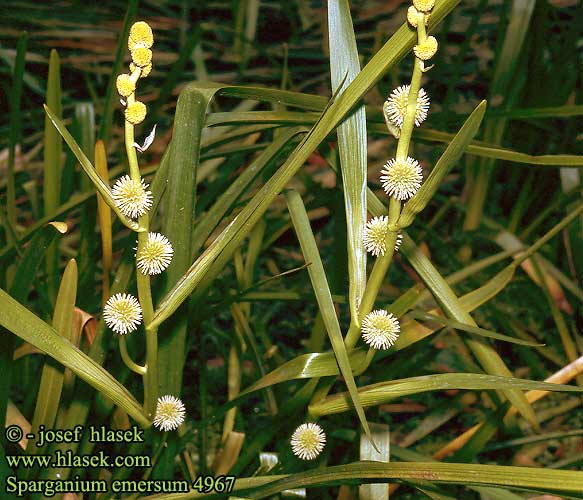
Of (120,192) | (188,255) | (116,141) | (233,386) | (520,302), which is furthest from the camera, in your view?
(116,141)

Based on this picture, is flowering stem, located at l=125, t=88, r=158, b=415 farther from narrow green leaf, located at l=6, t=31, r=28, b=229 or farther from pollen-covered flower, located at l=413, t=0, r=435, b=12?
narrow green leaf, located at l=6, t=31, r=28, b=229

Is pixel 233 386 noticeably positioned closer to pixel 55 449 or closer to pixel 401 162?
pixel 55 449

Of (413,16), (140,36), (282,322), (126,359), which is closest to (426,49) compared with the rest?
(413,16)

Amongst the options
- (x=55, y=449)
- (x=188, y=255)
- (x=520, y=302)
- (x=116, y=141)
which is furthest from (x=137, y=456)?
(x=116, y=141)

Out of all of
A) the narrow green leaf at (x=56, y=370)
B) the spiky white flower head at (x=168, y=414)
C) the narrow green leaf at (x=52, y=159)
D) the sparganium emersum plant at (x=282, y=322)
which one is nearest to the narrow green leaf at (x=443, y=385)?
the sparganium emersum plant at (x=282, y=322)

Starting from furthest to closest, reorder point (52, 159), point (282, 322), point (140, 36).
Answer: point (282, 322) < point (52, 159) < point (140, 36)

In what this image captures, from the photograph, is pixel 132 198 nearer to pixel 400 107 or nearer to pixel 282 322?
pixel 400 107
